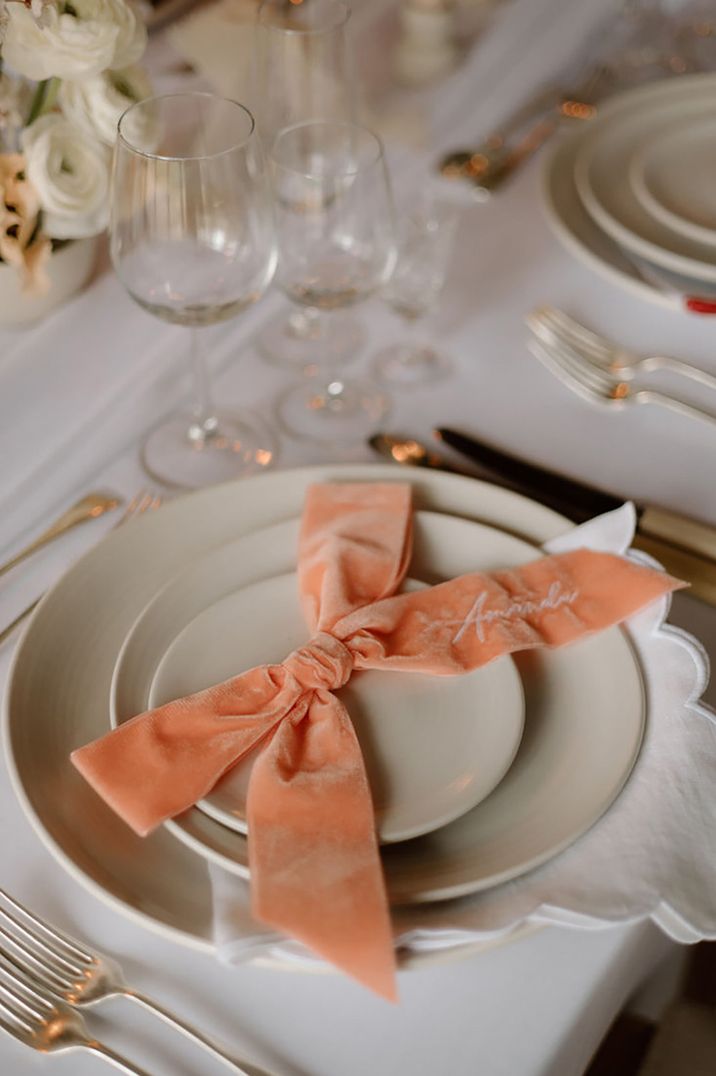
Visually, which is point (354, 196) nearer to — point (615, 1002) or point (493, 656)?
point (493, 656)

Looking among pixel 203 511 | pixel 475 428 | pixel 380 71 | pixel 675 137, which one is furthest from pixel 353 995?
pixel 380 71

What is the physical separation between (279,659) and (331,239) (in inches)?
15.1

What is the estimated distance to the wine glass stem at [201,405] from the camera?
0.86 metres

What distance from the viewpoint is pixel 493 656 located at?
0.64 metres

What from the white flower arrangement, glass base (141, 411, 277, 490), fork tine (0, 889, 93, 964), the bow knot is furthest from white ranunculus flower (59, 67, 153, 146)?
fork tine (0, 889, 93, 964)

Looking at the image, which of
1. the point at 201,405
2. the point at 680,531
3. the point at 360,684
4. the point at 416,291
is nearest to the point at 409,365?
the point at 416,291

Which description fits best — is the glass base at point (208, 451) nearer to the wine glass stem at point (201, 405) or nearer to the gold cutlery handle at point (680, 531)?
the wine glass stem at point (201, 405)

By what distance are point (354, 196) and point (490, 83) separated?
0.56 metres

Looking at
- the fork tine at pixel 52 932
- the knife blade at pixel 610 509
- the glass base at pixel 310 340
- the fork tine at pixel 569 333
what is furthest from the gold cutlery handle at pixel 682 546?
the fork tine at pixel 52 932

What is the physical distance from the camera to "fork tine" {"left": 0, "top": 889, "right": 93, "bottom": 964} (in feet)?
1.83

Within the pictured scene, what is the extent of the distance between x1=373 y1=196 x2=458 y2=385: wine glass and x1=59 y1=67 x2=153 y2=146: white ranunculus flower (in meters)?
0.25

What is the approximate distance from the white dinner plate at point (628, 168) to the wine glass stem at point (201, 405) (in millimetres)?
389

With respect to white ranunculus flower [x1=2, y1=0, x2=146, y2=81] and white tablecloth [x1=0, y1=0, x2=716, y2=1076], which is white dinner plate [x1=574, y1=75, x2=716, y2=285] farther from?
white ranunculus flower [x1=2, y1=0, x2=146, y2=81]

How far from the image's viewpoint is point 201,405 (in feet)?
2.89
